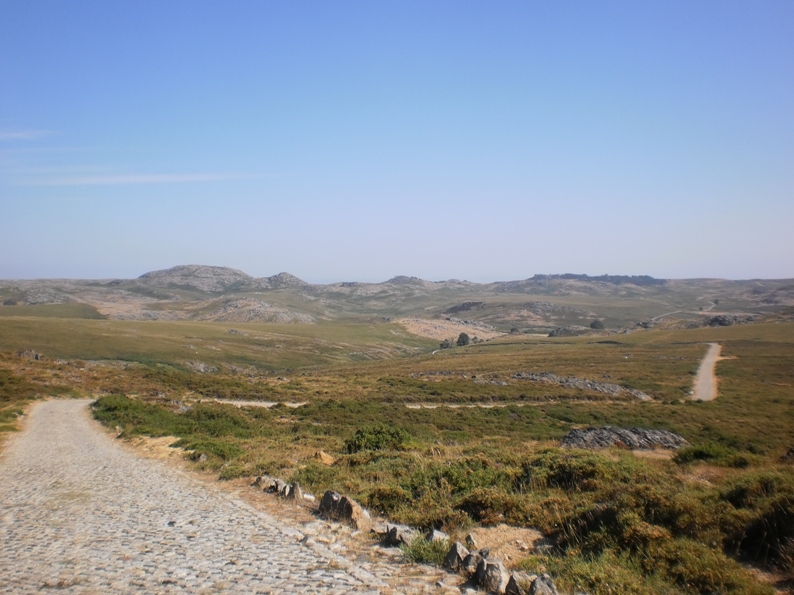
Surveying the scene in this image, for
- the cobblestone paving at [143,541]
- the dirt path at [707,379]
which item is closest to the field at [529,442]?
the dirt path at [707,379]

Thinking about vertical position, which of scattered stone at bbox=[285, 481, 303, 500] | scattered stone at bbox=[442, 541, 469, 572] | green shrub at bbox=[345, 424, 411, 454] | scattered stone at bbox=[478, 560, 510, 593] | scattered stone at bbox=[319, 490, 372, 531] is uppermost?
scattered stone at bbox=[478, 560, 510, 593]

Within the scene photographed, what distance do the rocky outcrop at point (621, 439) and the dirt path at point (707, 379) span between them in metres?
26.1

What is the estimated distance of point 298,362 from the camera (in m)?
→ 112

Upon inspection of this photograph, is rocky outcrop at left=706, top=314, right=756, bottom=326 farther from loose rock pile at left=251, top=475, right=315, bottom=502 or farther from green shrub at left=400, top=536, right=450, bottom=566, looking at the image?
green shrub at left=400, top=536, right=450, bottom=566

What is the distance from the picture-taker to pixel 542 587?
22.1 ft

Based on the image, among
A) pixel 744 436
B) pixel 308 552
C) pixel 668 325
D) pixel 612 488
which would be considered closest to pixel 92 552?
pixel 308 552

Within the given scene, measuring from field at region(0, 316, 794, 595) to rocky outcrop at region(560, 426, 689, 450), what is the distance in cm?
278

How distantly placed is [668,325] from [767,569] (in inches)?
7434

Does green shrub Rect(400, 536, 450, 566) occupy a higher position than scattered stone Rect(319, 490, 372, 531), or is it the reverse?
green shrub Rect(400, 536, 450, 566)

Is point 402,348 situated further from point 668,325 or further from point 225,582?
point 225,582

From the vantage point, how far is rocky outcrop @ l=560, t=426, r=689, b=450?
26438mm

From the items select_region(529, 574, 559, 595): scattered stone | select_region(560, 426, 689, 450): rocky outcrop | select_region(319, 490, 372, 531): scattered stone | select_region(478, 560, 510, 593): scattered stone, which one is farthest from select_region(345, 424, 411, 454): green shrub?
select_region(529, 574, 559, 595): scattered stone

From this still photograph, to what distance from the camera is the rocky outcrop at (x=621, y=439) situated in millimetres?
26438

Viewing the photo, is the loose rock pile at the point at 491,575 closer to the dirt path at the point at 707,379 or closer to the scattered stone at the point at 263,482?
the scattered stone at the point at 263,482
